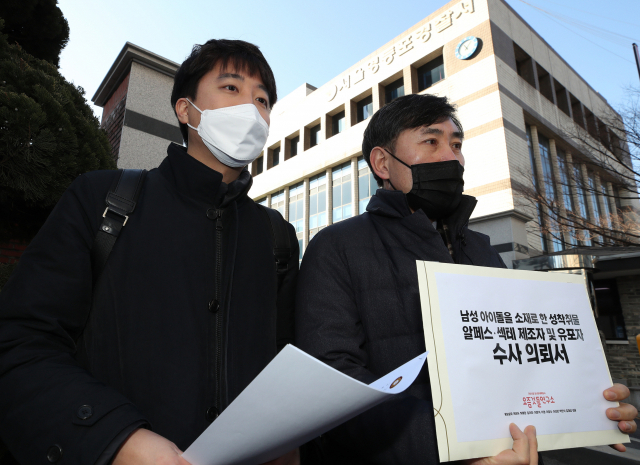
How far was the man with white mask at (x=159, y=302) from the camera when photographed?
0.97 m

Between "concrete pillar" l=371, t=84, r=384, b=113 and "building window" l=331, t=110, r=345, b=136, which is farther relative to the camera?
"building window" l=331, t=110, r=345, b=136

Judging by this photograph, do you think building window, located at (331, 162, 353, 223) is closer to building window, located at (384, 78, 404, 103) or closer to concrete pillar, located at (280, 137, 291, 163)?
building window, located at (384, 78, 404, 103)

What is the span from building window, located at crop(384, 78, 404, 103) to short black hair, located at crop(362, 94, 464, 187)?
1680 centimetres

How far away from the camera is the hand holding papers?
3.51 ft

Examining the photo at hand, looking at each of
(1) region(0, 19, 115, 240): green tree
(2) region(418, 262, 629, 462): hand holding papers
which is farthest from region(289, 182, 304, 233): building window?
(2) region(418, 262, 629, 462): hand holding papers

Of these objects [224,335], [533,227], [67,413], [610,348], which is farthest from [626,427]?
[610,348]

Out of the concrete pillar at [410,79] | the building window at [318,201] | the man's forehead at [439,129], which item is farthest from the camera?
the building window at [318,201]

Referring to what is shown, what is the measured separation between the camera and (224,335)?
1.39 metres

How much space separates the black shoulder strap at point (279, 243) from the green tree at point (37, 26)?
443cm

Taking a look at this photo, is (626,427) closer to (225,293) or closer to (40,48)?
(225,293)

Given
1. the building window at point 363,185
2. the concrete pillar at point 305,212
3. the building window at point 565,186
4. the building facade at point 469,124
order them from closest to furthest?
→ the building facade at point 469,124, the building window at point 565,186, the building window at point 363,185, the concrete pillar at point 305,212

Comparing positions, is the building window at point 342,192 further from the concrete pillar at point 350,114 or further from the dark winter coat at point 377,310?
the dark winter coat at point 377,310

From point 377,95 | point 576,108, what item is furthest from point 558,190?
point 576,108

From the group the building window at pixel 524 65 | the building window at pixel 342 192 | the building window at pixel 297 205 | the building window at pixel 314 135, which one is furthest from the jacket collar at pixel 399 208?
the building window at pixel 314 135
